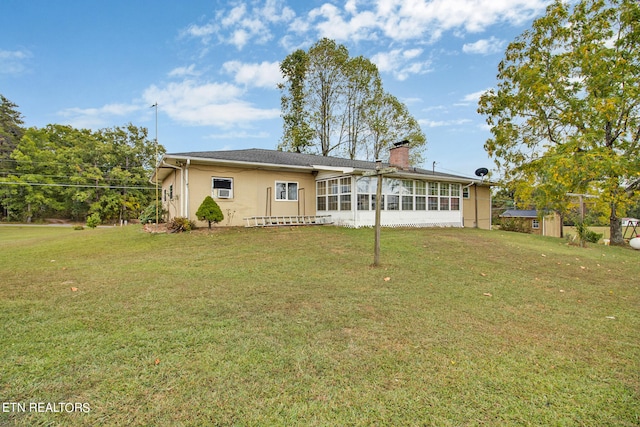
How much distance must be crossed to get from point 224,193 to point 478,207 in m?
15.7

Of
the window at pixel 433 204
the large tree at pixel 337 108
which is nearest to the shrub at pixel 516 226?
the window at pixel 433 204

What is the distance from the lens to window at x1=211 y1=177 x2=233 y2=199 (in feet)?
39.9

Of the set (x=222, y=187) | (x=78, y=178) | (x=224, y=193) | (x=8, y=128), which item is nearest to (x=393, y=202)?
(x=224, y=193)

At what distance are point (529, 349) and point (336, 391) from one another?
1.98 m

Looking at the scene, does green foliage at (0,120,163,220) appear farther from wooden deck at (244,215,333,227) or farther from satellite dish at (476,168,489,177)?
satellite dish at (476,168,489,177)

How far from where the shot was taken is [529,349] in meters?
2.79

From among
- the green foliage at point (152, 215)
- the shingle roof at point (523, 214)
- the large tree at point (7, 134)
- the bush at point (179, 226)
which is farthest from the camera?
the large tree at point (7, 134)

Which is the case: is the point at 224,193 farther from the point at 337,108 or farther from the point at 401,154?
the point at 337,108

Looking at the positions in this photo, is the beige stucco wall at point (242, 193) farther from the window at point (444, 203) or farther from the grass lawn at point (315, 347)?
the window at point (444, 203)

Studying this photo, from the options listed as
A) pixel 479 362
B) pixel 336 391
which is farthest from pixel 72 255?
pixel 479 362

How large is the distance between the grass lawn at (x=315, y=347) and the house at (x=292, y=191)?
6480 mm

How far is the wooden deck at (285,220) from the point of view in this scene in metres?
12.7

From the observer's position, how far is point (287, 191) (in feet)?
45.4

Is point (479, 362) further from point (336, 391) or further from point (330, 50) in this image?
point (330, 50)
